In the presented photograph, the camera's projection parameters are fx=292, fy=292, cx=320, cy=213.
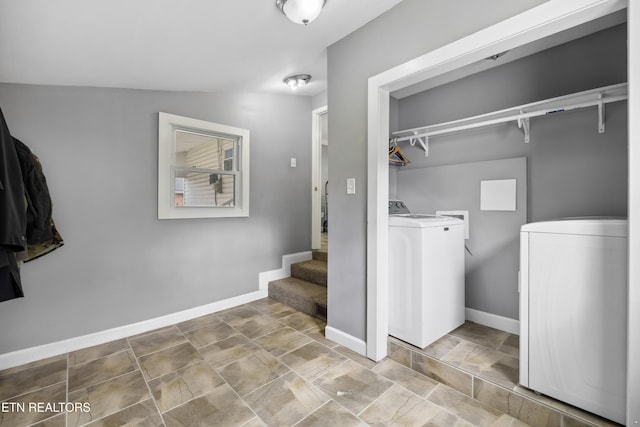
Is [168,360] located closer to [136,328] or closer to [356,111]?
[136,328]

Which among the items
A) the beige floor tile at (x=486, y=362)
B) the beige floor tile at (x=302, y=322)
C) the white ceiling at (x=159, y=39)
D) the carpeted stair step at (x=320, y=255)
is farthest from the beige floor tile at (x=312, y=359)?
the white ceiling at (x=159, y=39)

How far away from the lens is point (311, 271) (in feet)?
11.6

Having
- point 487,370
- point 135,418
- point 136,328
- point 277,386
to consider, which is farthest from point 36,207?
point 487,370

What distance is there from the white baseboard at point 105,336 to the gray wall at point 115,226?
5 cm

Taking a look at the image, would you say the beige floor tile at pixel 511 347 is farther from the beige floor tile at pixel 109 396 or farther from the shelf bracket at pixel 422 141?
the beige floor tile at pixel 109 396

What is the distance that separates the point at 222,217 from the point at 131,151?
1047 millimetres

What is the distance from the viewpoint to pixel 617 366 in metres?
1.35

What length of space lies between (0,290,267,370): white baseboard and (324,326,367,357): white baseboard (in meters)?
1.29

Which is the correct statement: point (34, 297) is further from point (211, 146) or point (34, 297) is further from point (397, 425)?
point (397, 425)

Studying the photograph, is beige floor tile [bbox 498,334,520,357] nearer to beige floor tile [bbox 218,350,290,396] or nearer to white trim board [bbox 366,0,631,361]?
white trim board [bbox 366,0,631,361]

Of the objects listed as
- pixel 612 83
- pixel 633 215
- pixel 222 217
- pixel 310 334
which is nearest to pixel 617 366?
pixel 633 215

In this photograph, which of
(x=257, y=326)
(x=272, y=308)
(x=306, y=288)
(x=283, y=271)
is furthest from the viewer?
(x=283, y=271)

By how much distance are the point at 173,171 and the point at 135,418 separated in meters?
2.02

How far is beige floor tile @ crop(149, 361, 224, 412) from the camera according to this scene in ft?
5.80
